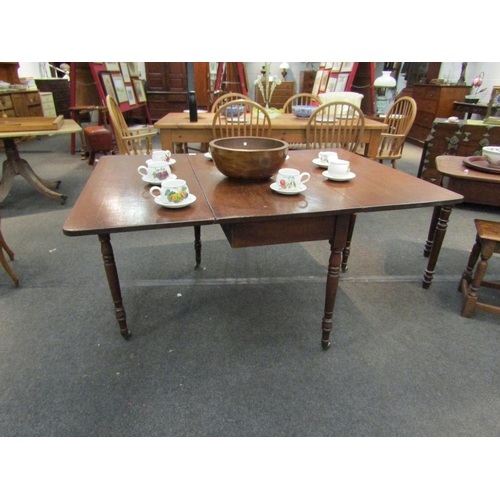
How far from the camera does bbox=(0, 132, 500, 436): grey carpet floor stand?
47.4 inches

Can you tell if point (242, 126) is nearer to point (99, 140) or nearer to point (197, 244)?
point (197, 244)

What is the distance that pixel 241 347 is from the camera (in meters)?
1.51

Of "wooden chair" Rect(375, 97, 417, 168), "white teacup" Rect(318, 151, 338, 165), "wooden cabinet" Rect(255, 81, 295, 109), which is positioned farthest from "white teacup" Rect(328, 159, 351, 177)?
"wooden cabinet" Rect(255, 81, 295, 109)

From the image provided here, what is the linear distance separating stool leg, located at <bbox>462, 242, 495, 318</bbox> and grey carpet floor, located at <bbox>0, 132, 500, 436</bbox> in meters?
0.05

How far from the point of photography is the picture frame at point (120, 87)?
15.2 ft

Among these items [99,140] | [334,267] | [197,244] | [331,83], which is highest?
[331,83]

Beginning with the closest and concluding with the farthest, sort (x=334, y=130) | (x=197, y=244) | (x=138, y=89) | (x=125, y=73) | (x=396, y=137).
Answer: (x=197, y=244) < (x=334, y=130) < (x=396, y=137) < (x=125, y=73) < (x=138, y=89)

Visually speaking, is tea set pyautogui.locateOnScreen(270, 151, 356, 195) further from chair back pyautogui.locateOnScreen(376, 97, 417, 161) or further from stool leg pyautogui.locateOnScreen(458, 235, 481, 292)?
chair back pyautogui.locateOnScreen(376, 97, 417, 161)

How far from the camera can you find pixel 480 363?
4.71ft

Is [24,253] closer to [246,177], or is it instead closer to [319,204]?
[246,177]

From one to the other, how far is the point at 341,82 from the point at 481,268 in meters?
3.53

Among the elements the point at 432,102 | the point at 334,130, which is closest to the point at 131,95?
the point at 334,130

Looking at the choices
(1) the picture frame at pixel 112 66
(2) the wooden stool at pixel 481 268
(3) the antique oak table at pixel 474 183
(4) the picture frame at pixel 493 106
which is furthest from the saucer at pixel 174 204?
(1) the picture frame at pixel 112 66

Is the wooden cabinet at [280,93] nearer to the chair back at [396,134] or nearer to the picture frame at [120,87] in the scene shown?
the picture frame at [120,87]
